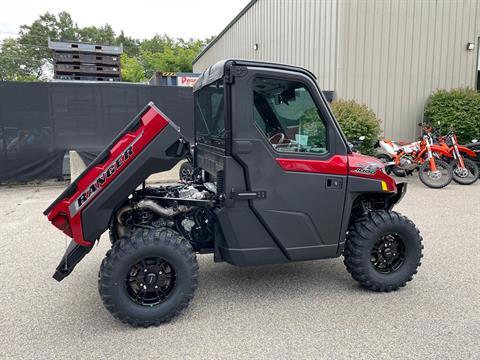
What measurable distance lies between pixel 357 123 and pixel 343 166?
638cm

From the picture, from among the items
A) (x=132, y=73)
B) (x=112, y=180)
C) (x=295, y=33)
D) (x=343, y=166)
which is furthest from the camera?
(x=132, y=73)

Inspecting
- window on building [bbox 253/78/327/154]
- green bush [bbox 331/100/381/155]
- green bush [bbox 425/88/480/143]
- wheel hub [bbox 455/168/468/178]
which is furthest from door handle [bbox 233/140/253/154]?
green bush [bbox 425/88/480/143]

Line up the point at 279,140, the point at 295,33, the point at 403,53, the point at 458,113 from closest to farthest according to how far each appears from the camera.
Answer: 1. the point at 279,140
2. the point at 458,113
3. the point at 403,53
4. the point at 295,33

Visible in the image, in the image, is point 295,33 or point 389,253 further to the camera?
point 295,33

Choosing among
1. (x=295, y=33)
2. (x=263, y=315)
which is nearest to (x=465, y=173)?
(x=295, y=33)

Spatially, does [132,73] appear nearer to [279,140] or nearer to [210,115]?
[210,115]

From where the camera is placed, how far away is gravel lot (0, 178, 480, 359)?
2.63 meters

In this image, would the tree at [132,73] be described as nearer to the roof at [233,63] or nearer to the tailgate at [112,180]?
the roof at [233,63]

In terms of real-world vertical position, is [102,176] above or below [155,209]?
above

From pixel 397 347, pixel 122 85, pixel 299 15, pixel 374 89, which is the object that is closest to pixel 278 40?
pixel 299 15

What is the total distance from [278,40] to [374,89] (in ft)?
13.2

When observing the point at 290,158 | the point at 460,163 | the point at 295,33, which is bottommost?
the point at 460,163

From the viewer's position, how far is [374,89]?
1063cm

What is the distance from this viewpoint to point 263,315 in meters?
3.08
